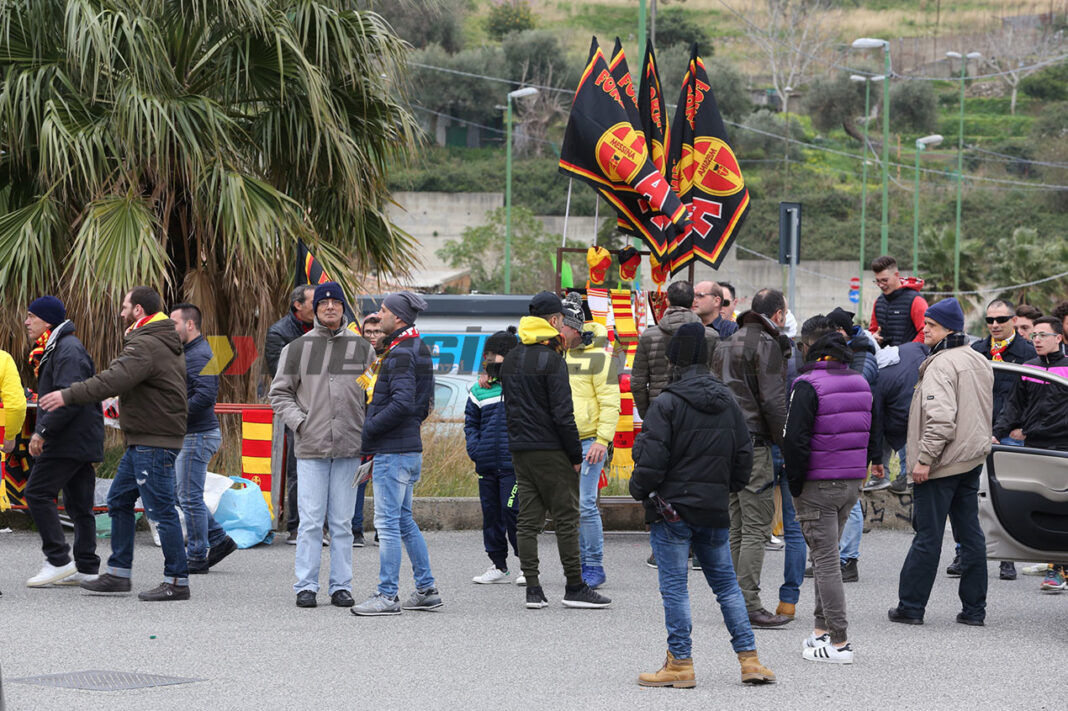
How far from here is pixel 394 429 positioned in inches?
322

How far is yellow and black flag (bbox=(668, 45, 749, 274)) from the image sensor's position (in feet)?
38.2

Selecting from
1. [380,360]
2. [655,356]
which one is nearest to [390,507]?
[380,360]

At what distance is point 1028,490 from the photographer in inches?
317

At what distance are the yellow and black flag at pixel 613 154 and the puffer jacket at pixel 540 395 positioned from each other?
330cm

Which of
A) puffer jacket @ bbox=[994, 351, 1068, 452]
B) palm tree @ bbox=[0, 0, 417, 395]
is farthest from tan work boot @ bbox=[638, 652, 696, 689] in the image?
palm tree @ bbox=[0, 0, 417, 395]

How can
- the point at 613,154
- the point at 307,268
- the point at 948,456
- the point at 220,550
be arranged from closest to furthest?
the point at 948,456 → the point at 220,550 → the point at 613,154 → the point at 307,268

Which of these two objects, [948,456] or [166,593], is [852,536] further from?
[166,593]

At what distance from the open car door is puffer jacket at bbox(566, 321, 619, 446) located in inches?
92.7

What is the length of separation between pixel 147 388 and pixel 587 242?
149 feet

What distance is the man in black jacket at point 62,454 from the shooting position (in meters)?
8.77

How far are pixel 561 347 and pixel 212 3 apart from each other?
6872mm

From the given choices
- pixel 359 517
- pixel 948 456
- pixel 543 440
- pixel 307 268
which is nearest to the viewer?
pixel 948 456

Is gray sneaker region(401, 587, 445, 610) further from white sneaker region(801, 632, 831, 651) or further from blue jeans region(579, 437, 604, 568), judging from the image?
white sneaker region(801, 632, 831, 651)

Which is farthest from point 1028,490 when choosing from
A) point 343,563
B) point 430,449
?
point 430,449
